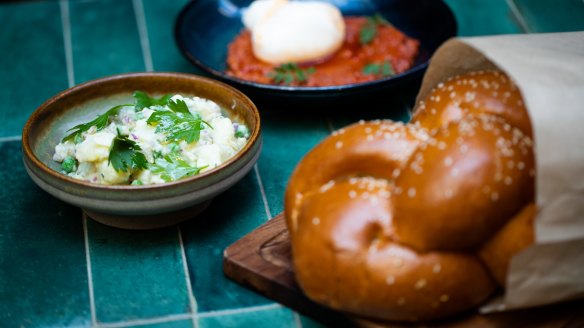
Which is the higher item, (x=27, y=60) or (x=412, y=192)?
(x=412, y=192)

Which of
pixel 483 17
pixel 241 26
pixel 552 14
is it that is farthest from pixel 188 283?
pixel 483 17

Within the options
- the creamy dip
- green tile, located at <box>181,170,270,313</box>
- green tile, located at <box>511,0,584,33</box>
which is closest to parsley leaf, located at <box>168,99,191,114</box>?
the creamy dip

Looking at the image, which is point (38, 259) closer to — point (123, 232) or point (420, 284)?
point (123, 232)

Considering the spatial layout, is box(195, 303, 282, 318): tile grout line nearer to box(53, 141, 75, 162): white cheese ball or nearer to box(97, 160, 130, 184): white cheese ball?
box(97, 160, 130, 184): white cheese ball

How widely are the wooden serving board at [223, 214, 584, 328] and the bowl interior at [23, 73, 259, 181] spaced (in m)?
0.27

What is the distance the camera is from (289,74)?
2166 millimetres

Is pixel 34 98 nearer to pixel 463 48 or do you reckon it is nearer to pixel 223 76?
pixel 223 76

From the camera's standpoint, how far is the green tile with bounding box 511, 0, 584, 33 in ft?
7.21

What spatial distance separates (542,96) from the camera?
121cm

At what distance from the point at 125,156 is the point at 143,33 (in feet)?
3.90

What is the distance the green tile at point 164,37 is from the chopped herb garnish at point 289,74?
287mm

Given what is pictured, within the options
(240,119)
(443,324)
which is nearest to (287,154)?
(240,119)

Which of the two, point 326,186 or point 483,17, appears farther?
point 483,17

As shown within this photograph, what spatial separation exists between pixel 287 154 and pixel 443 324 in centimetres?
80
